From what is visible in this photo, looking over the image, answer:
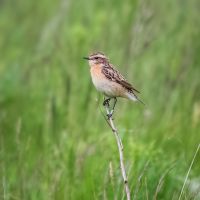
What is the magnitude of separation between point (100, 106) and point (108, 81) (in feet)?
5.78

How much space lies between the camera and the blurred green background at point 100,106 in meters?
5.61

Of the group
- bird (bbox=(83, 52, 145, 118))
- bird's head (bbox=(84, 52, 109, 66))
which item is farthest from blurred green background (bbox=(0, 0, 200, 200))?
bird's head (bbox=(84, 52, 109, 66))

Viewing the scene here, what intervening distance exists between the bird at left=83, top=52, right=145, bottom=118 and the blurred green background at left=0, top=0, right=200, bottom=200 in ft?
0.79

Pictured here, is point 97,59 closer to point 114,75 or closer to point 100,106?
point 114,75

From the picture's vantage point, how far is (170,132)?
6473 millimetres

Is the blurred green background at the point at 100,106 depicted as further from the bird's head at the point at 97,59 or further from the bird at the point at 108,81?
the bird's head at the point at 97,59

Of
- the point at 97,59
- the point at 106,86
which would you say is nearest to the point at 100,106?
the point at 97,59

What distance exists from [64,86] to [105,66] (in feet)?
6.08

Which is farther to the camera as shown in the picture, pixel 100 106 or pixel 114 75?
pixel 100 106

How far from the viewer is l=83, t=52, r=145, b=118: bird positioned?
17.4 ft

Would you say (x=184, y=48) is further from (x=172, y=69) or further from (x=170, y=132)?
(x=170, y=132)

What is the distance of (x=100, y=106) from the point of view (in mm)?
7137

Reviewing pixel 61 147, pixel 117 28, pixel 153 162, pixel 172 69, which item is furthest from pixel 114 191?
pixel 117 28

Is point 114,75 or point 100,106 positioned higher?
point 114,75
